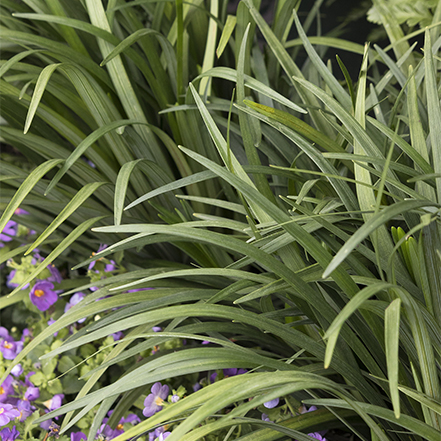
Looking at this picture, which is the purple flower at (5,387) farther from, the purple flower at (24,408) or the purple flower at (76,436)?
the purple flower at (76,436)

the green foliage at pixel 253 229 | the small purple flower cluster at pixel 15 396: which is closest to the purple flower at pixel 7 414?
the small purple flower cluster at pixel 15 396

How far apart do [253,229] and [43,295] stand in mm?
647

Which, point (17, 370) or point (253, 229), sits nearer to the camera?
point (253, 229)

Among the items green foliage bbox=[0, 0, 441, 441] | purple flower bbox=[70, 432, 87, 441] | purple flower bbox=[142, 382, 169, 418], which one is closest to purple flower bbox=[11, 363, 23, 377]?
green foliage bbox=[0, 0, 441, 441]

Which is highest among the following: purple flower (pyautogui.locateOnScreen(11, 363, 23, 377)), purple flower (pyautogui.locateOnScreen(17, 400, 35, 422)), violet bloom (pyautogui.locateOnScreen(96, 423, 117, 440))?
purple flower (pyautogui.locateOnScreen(11, 363, 23, 377))

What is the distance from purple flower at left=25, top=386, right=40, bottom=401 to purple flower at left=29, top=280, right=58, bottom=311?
7.2 inches

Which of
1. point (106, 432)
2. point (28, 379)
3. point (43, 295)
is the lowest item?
point (106, 432)

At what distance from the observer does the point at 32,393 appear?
90 cm

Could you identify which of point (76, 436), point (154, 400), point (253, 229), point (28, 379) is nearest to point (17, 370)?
point (28, 379)

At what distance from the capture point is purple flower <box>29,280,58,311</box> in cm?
99

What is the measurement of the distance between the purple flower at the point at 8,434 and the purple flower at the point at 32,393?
0.08 metres

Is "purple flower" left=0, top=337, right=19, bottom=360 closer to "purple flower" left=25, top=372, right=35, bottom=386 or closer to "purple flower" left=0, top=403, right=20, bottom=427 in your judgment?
"purple flower" left=25, top=372, right=35, bottom=386

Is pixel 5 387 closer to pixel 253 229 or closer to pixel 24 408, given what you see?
pixel 24 408

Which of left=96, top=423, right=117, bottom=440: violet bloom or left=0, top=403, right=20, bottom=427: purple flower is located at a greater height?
left=0, top=403, right=20, bottom=427: purple flower
